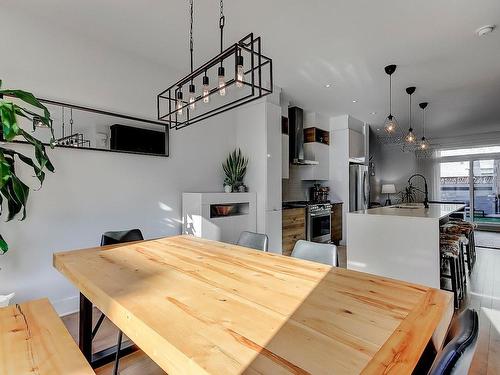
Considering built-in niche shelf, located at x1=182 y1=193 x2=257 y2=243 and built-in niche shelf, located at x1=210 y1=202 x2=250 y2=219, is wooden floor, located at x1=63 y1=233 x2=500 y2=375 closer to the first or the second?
built-in niche shelf, located at x1=182 y1=193 x2=257 y2=243

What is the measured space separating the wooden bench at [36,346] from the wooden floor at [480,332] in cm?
68

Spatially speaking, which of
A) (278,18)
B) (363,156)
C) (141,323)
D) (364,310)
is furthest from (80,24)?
(363,156)

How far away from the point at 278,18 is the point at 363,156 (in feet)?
14.9

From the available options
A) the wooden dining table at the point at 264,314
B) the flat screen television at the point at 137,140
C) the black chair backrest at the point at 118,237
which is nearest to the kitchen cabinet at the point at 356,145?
the flat screen television at the point at 137,140

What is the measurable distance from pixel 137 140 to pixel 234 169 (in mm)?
1420

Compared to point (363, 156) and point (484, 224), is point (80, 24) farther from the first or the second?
point (484, 224)

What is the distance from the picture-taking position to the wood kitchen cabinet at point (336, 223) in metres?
5.52

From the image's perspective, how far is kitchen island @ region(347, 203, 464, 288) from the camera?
2631 mm

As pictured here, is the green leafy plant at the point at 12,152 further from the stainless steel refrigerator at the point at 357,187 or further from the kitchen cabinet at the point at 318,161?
the stainless steel refrigerator at the point at 357,187

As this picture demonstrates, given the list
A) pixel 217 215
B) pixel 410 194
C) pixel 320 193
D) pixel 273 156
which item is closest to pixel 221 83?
pixel 217 215

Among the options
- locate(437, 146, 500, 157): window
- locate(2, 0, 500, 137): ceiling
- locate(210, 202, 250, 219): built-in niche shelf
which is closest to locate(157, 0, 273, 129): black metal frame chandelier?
locate(2, 0, 500, 137): ceiling

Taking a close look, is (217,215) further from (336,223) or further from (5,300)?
(336,223)

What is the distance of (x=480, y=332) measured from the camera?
7.32 feet

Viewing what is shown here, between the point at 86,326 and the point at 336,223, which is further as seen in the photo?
the point at 336,223
